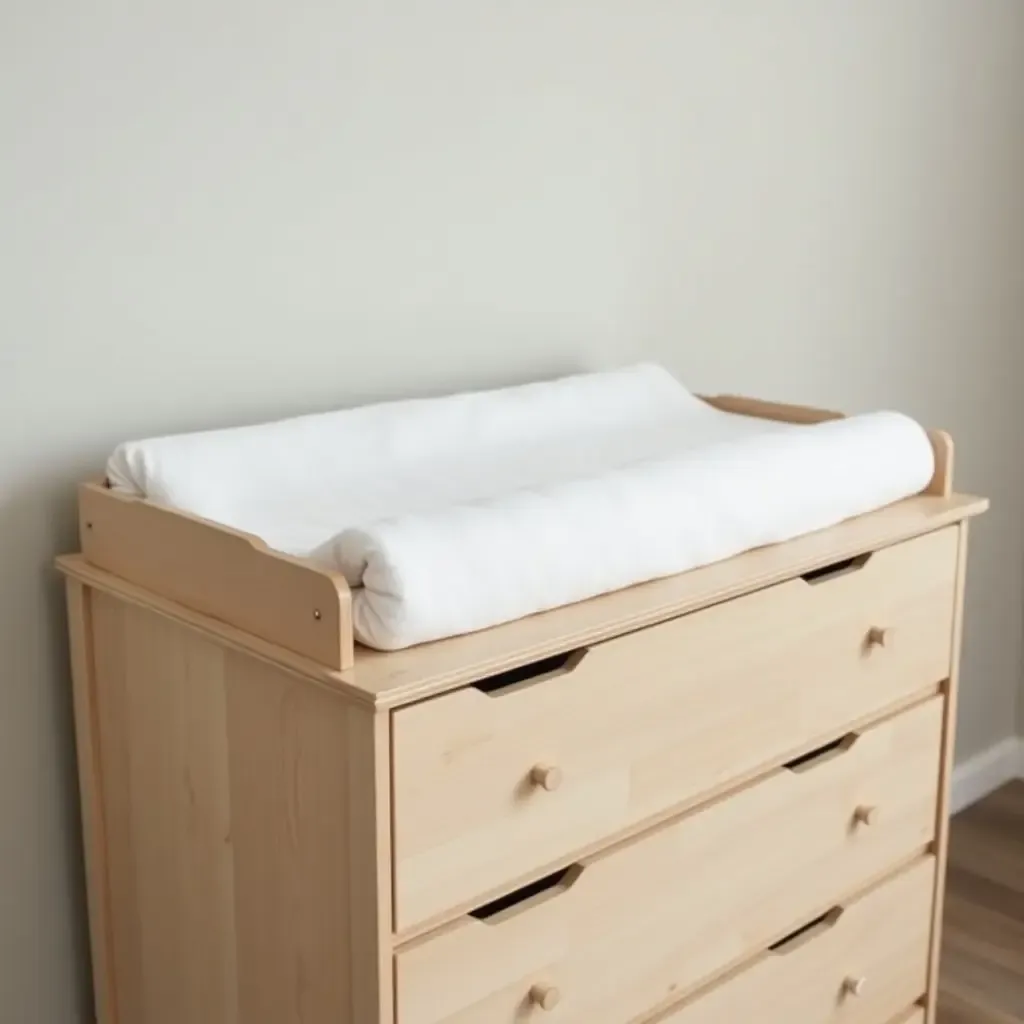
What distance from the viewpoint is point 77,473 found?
1486 mm

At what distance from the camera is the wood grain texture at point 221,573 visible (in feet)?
3.71

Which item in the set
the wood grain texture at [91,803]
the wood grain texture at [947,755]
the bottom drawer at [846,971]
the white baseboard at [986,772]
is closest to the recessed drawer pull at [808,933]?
the bottom drawer at [846,971]

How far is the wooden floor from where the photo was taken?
2214mm

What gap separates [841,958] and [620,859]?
0.50 meters

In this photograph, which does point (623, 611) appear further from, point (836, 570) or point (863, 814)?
point (863, 814)

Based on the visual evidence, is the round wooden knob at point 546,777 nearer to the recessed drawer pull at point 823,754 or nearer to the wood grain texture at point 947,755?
the recessed drawer pull at point 823,754

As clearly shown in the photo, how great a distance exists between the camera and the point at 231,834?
1310mm

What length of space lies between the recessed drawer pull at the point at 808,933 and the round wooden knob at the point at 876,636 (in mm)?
335

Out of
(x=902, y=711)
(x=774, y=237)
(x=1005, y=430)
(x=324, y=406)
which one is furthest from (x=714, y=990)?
(x=1005, y=430)

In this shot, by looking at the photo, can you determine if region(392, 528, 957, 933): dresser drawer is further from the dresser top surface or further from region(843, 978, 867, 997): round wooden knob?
region(843, 978, 867, 997): round wooden knob

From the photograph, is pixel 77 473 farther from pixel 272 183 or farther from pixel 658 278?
pixel 658 278

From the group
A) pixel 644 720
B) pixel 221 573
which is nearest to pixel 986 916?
pixel 644 720

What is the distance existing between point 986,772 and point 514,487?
1799 mm

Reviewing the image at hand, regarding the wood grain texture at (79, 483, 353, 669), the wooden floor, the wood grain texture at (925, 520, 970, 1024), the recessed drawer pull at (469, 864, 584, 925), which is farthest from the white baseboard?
the wood grain texture at (79, 483, 353, 669)
